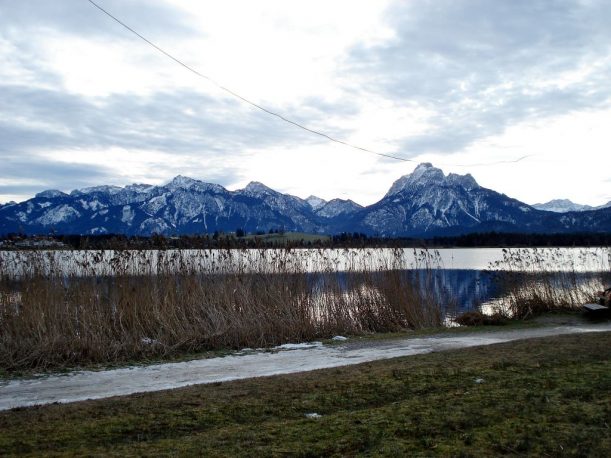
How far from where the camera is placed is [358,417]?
19.0 ft

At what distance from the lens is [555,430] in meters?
5.11

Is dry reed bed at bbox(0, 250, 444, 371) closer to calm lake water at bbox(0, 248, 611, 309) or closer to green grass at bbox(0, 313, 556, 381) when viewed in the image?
calm lake water at bbox(0, 248, 611, 309)

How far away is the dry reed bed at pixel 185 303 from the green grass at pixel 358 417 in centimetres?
408

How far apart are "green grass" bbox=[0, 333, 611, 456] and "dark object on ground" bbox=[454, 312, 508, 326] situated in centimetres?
832

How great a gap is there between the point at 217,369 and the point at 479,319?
10046 mm

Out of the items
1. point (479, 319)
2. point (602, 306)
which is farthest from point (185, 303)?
point (602, 306)

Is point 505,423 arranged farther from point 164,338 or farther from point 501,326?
point 501,326

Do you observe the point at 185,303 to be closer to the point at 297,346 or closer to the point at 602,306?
the point at 297,346

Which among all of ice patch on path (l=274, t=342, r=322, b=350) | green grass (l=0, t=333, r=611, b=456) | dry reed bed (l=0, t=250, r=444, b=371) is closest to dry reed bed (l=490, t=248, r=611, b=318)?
dry reed bed (l=0, t=250, r=444, b=371)

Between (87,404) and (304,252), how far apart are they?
35.0 ft

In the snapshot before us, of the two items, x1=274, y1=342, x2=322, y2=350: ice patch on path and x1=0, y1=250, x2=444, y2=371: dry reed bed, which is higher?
x1=0, y1=250, x2=444, y2=371: dry reed bed

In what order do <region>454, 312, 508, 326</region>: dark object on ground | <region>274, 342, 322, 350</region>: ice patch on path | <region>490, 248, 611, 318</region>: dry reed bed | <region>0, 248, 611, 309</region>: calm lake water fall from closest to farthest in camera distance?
1. <region>274, 342, 322, 350</region>: ice patch on path
2. <region>0, 248, 611, 309</region>: calm lake water
3. <region>454, 312, 508, 326</region>: dark object on ground
4. <region>490, 248, 611, 318</region>: dry reed bed

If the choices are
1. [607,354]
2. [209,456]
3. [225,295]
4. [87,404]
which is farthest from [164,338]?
[607,354]

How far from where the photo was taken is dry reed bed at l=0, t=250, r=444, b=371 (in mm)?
10953
